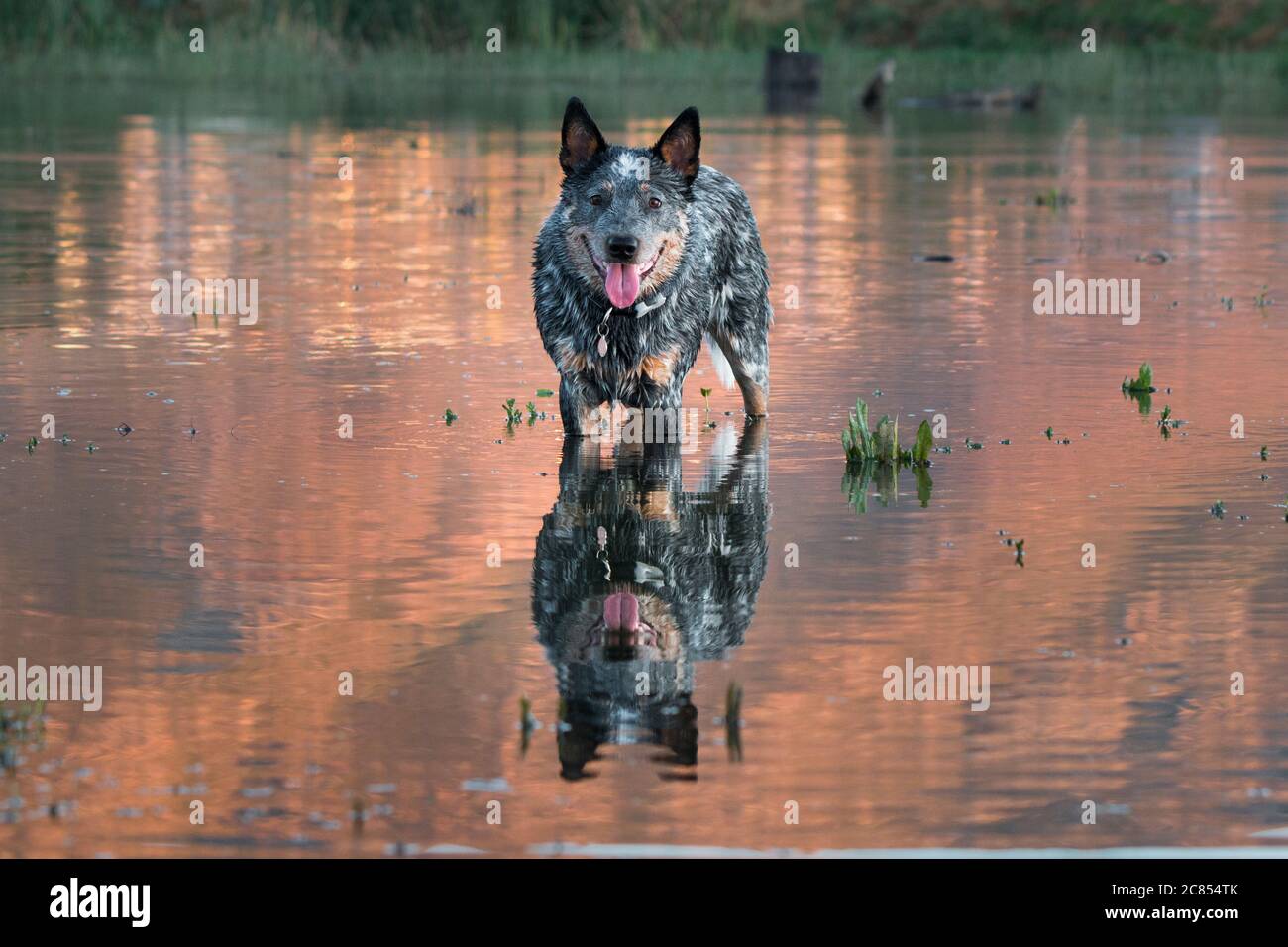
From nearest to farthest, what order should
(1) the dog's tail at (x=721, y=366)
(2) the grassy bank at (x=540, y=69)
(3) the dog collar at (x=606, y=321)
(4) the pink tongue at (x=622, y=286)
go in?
(4) the pink tongue at (x=622, y=286), (3) the dog collar at (x=606, y=321), (1) the dog's tail at (x=721, y=366), (2) the grassy bank at (x=540, y=69)

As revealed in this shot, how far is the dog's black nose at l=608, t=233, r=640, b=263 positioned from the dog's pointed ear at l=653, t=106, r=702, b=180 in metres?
0.54

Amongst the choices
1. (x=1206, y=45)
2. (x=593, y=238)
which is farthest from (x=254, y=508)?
(x=1206, y=45)

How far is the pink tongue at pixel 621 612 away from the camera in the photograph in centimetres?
867

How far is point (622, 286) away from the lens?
1191cm

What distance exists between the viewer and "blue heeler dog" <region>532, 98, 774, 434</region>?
11770 millimetres

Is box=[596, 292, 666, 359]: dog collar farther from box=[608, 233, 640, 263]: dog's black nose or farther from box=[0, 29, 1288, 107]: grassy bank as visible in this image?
box=[0, 29, 1288, 107]: grassy bank

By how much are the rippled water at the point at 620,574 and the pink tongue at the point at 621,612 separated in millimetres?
107

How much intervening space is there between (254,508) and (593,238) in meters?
2.28

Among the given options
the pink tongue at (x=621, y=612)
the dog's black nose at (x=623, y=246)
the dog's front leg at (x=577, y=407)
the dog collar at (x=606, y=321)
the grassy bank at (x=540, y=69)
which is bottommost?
the pink tongue at (x=621, y=612)

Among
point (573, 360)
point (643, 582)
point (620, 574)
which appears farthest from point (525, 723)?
point (573, 360)

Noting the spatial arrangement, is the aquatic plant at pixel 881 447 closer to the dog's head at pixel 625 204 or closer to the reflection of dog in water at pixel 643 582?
the reflection of dog in water at pixel 643 582

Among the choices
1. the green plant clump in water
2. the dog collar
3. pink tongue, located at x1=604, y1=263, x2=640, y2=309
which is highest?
pink tongue, located at x1=604, y1=263, x2=640, y2=309

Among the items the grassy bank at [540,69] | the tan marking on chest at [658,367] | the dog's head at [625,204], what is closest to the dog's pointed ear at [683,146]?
the dog's head at [625,204]

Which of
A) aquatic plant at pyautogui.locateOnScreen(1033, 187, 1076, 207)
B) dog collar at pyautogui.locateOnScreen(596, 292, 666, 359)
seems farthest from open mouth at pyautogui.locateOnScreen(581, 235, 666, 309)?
aquatic plant at pyautogui.locateOnScreen(1033, 187, 1076, 207)
